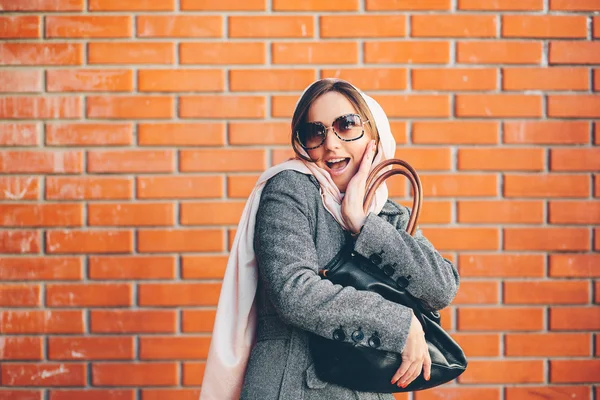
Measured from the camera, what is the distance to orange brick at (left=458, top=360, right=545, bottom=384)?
2.48m

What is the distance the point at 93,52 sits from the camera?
8.06 ft

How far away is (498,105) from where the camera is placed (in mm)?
2484

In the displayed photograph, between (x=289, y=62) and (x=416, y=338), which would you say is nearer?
(x=416, y=338)

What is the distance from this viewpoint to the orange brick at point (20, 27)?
2455 mm

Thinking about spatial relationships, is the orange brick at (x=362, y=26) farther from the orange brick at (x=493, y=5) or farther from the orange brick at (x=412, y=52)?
the orange brick at (x=493, y=5)

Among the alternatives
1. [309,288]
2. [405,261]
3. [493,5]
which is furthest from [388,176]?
[493,5]

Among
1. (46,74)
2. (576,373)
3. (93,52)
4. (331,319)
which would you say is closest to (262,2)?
(93,52)

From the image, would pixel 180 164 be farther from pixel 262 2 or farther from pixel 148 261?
pixel 262 2

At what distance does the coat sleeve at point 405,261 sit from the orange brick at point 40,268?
1387 mm

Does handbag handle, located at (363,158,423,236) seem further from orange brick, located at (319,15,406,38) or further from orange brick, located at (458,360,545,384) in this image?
orange brick, located at (458,360,545,384)

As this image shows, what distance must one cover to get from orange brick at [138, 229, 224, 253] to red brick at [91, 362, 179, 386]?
465 millimetres

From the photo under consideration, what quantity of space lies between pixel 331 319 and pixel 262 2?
1472 millimetres

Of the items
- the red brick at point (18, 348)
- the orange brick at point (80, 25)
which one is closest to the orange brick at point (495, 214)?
the orange brick at point (80, 25)

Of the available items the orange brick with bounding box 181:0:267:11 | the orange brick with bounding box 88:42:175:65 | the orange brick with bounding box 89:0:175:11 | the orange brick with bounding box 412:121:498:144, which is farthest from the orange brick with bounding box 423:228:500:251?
the orange brick with bounding box 89:0:175:11
